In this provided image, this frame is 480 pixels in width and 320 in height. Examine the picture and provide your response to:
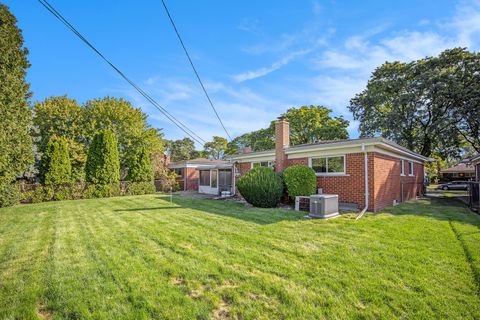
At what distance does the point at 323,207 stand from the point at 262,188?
314 centimetres

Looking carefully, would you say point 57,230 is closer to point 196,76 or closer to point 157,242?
point 157,242

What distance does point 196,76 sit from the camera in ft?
39.3

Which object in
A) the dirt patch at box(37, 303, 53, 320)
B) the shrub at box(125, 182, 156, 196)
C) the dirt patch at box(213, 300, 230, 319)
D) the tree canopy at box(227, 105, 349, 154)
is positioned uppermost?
the tree canopy at box(227, 105, 349, 154)

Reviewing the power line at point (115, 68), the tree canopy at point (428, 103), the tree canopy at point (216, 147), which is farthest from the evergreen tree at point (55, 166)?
the tree canopy at point (216, 147)

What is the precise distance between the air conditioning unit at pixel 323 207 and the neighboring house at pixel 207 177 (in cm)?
913

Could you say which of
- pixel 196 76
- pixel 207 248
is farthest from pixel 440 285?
pixel 196 76

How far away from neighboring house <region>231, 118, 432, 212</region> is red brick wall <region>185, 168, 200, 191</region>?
13626 millimetres

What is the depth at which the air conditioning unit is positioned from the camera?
319 inches

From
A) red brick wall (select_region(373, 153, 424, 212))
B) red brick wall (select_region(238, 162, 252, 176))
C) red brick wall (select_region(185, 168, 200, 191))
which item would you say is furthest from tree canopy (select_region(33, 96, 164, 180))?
red brick wall (select_region(373, 153, 424, 212))

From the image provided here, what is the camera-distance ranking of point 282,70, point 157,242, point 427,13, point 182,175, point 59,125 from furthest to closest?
1. point 182,175
2. point 59,125
3. point 282,70
4. point 427,13
5. point 157,242

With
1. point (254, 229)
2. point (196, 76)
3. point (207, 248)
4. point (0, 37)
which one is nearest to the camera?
point (207, 248)

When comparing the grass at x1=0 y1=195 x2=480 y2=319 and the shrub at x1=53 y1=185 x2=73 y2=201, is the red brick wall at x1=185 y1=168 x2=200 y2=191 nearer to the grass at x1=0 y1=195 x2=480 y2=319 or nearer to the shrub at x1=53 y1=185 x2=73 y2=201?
the shrub at x1=53 y1=185 x2=73 y2=201

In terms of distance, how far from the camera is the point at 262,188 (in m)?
10.6

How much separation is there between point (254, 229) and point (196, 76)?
28.5 feet
